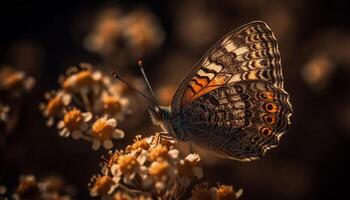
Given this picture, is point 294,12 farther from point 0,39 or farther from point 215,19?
point 0,39

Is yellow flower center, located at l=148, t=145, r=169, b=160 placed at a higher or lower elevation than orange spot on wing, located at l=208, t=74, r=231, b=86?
lower

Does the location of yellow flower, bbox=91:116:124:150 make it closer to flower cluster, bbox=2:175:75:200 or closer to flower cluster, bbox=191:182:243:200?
flower cluster, bbox=2:175:75:200

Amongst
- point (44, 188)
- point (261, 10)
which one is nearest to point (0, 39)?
point (261, 10)

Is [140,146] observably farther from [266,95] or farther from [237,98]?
[266,95]

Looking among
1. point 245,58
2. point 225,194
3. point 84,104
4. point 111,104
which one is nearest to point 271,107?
point 245,58

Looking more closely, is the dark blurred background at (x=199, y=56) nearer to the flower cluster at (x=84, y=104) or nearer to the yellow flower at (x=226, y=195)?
the flower cluster at (x=84, y=104)

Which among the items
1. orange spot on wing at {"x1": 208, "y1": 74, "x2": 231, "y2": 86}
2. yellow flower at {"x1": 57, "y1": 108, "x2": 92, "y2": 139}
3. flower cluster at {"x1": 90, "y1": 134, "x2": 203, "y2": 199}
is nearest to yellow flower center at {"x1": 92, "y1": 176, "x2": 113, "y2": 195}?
flower cluster at {"x1": 90, "y1": 134, "x2": 203, "y2": 199}
